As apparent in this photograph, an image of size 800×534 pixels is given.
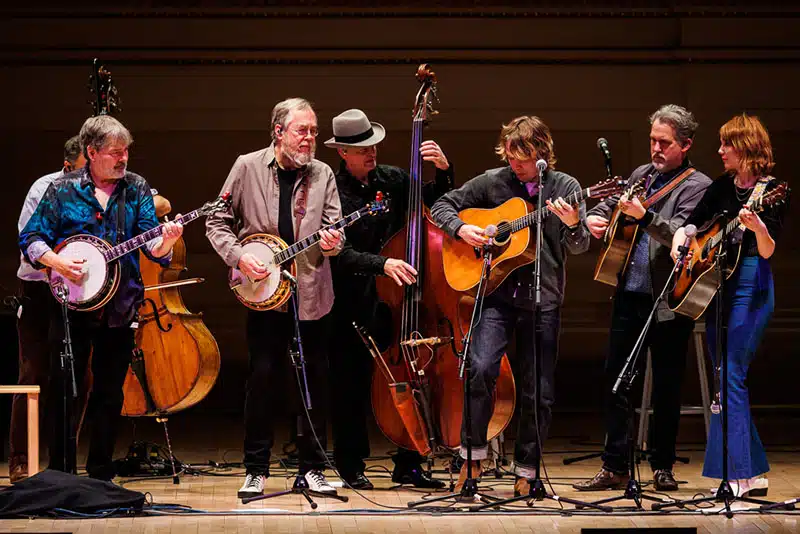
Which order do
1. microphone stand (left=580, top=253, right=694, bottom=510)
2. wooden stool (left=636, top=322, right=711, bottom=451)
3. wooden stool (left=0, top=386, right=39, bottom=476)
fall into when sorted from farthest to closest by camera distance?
wooden stool (left=636, top=322, right=711, bottom=451) < wooden stool (left=0, top=386, right=39, bottom=476) < microphone stand (left=580, top=253, right=694, bottom=510)

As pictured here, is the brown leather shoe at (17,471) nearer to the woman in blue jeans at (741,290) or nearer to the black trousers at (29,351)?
the black trousers at (29,351)

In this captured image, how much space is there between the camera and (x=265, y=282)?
A: 17.3ft

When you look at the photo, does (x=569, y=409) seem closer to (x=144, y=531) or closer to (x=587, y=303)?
(x=587, y=303)

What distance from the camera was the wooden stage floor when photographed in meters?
4.85

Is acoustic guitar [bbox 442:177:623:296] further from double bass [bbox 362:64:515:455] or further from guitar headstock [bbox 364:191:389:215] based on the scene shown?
guitar headstock [bbox 364:191:389:215]

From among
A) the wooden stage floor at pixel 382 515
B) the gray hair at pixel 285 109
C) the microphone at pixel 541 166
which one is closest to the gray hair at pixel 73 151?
the gray hair at pixel 285 109

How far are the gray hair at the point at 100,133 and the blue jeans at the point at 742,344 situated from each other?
2649mm

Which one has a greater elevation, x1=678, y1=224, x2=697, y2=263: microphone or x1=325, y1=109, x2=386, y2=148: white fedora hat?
x1=325, y1=109, x2=386, y2=148: white fedora hat

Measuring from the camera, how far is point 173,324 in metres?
5.86

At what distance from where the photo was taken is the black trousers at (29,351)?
5828 millimetres

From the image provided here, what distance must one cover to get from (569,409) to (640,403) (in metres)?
1.08

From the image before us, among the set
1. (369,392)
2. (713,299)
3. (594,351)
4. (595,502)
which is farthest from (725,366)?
(594,351)

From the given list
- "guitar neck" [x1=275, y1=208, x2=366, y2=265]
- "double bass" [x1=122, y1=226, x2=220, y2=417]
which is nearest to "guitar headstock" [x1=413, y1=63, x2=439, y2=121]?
"guitar neck" [x1=275, y1=208, x2=366, y2=265]

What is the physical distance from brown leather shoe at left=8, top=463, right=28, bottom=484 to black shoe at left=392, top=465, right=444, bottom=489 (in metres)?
1.71
